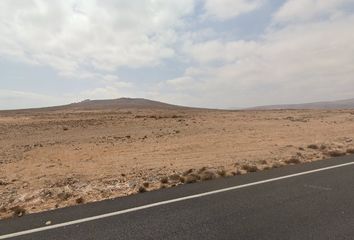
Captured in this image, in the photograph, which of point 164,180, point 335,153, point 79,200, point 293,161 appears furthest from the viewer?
point 335,153

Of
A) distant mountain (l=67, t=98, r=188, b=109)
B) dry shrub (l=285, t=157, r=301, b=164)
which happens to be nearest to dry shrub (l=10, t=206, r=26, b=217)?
dry shrub (l=285, t=157, r=301, b=164)

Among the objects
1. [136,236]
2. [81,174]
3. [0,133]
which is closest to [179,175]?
[81,174]

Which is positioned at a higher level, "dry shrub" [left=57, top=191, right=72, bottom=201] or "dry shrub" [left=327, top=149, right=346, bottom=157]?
"dry shrub" [left=57, top=191, right=72, bottom=201]

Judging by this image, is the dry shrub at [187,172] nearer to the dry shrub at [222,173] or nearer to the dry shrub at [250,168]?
the dry shrub at [222,173]

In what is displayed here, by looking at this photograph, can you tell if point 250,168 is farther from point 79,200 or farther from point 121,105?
point 121,105

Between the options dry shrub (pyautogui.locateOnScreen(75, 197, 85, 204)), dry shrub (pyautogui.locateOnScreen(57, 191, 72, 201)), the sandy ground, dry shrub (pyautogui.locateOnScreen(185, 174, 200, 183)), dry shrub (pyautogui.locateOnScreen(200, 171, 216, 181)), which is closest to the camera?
dry shrub (pyautogui.locateOnScreen(75, 197, 85, 204))

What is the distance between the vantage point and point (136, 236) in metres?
5.70

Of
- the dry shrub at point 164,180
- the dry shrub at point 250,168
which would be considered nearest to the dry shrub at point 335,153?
the dry shrub at point 250,168

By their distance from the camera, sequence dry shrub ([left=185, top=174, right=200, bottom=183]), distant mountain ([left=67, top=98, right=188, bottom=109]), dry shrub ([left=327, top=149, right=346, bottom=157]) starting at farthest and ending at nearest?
distant mountain ([left=67, top=98, right=188, bottom=109]) < dry shrub ([left=327, top=149, right=346, bottom=157]) < dry shrub ([left=185, top=174, right=200, bottom=183])

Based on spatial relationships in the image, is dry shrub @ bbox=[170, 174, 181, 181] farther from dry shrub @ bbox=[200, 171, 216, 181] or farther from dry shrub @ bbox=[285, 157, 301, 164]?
dry shrub @ bbox=[285, 157, 301, 164]

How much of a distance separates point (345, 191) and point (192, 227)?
3.62 meters

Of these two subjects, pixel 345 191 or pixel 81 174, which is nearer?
pixel 345 191

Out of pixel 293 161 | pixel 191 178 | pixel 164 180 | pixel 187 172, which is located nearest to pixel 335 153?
pixel 293 161

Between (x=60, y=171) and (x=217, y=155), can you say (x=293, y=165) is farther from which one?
(x=60, y=171)
